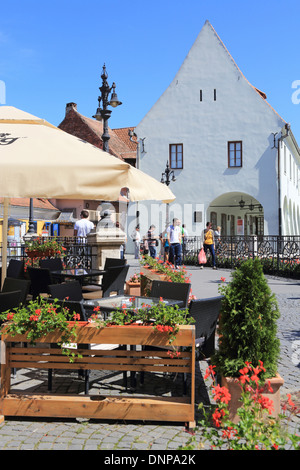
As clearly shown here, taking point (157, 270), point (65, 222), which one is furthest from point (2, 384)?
point (65, 222)

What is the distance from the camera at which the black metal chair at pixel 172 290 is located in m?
5.51

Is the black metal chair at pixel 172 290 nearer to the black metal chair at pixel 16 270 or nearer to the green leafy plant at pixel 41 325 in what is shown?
the green leafy plant at pixel 41 325

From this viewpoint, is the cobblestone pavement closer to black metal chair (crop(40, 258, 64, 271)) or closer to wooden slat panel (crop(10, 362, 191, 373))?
wooden slat panel (crop(10, 362, 191, 373))

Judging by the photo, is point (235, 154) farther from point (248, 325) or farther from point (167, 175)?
point (248, 325)

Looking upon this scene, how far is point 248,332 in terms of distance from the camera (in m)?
3.84

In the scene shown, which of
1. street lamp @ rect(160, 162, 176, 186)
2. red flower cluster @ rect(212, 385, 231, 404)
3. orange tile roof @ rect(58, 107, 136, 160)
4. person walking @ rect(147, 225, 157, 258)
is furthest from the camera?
orange tile roof @ rect(58, 107, 136, 160)

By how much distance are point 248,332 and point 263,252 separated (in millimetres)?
16167

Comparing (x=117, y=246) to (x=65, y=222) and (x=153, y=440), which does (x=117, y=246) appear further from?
(x=65, y=222)

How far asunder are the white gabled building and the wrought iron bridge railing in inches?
200

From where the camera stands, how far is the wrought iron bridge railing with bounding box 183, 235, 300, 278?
17.2 m

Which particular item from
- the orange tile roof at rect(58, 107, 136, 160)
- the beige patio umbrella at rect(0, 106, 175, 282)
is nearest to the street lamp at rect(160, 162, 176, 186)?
the orange tile roof at rect(58, 107, 136, 160)

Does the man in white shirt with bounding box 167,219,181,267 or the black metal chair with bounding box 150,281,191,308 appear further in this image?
the man in white shirt with bounding box 167,219,181,267

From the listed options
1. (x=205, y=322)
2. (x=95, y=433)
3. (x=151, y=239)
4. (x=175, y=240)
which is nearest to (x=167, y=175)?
(x=151, y=239)

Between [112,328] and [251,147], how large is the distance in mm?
24773
